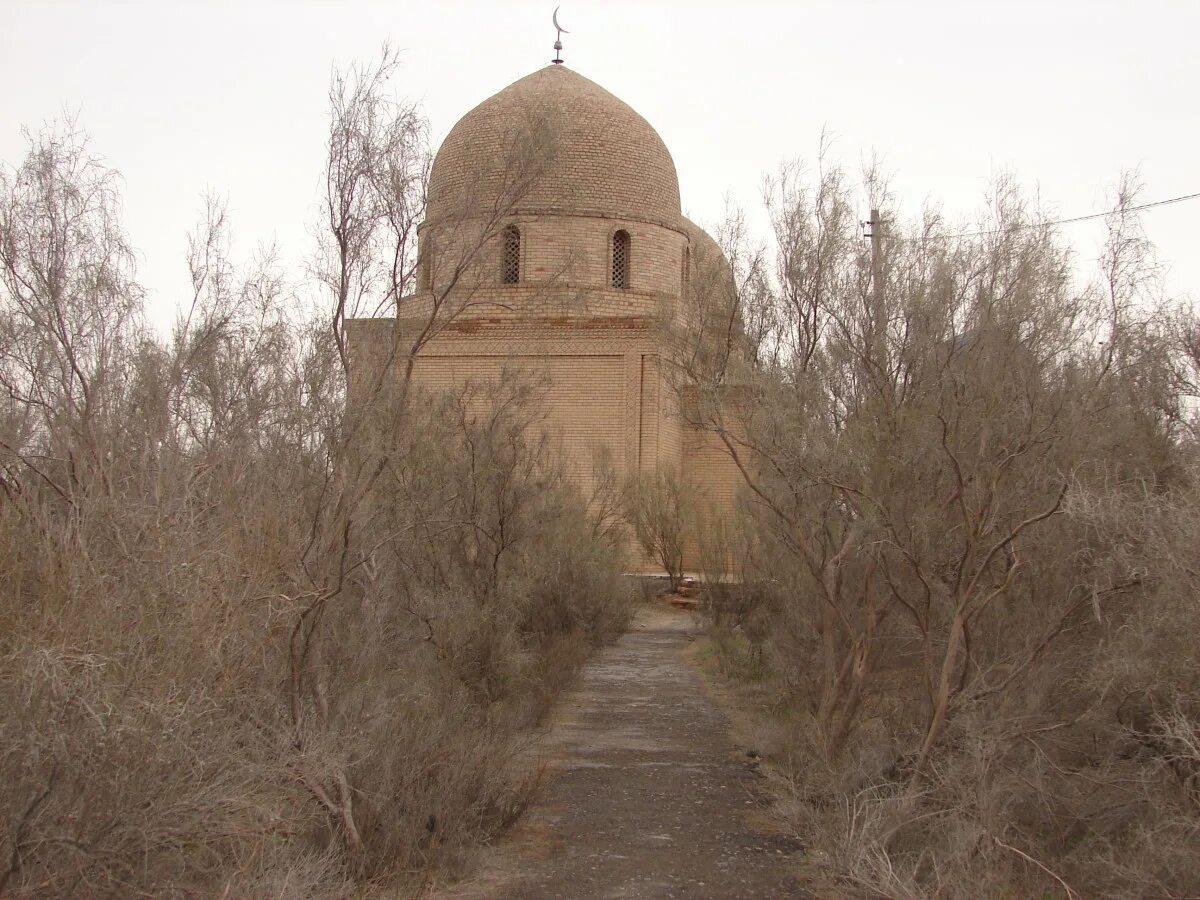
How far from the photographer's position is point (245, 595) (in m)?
4.83

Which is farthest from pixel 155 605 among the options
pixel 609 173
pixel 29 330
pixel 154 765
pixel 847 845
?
pixel 609 173

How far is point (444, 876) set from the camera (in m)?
6.59

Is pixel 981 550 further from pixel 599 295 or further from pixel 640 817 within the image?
pixel 599 295

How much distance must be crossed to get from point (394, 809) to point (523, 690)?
216 inches

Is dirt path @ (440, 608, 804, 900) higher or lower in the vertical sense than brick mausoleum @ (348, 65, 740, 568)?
lower

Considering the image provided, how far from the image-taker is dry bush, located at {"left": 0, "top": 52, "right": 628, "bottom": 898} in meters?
3.88

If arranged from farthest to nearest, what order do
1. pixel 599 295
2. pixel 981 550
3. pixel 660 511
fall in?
1. pixel 599 295
2. pixel 660 511
3. pixel 981 550

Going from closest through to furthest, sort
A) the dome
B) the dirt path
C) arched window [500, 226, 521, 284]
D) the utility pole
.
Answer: the dirt path < the utility pole < arched window [500, 226, 521, 284] < the dome

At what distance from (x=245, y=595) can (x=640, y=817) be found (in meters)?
4.21

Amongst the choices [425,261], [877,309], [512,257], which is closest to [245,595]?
[425,261]

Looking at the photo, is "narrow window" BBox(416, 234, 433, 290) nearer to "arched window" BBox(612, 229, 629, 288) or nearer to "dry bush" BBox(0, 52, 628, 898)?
"dry bush" BBox(0, 52, 628, 898)

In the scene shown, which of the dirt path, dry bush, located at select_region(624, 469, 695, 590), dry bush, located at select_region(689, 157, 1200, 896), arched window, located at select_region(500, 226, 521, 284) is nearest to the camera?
dry bush, located at select_region(689, 157, 1200, 896)

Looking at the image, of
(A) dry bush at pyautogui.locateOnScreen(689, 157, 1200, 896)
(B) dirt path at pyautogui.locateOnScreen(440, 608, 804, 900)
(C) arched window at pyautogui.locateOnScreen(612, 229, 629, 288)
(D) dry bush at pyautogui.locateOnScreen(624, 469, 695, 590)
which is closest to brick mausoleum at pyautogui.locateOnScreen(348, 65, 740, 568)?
(C) arched window at pyautogui.locateOnScreen(612, 229, 629, 288)

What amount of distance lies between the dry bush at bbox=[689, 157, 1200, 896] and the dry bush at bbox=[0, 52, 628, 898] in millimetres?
2524
